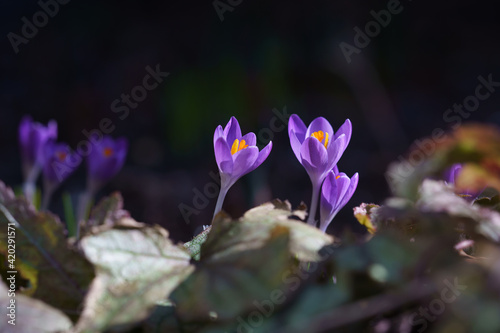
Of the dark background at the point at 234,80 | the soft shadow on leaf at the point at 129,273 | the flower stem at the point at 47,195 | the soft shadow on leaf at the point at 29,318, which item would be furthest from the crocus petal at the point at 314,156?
the dark background at the point at 234,80

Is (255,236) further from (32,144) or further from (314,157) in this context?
(32,144)

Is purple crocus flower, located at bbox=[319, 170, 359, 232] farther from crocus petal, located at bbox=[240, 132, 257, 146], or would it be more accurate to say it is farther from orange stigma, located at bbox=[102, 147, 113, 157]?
orange stigma, located at bbox=[102, 147, 113, 157]

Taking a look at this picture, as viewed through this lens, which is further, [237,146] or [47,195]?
[47,195]

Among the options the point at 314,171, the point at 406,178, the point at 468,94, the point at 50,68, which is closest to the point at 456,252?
the point at 406,178

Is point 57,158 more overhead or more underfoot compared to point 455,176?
more overhead

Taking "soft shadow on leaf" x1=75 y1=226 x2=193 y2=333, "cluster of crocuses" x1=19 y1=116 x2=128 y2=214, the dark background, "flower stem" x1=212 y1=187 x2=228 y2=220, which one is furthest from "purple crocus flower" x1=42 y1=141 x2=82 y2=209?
the dark background

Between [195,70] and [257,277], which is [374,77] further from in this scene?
[257,277]

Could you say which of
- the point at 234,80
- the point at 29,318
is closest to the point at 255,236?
the point at 29,318

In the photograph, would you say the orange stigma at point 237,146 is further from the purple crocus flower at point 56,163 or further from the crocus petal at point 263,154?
the purple crocus flower at point 56,163
